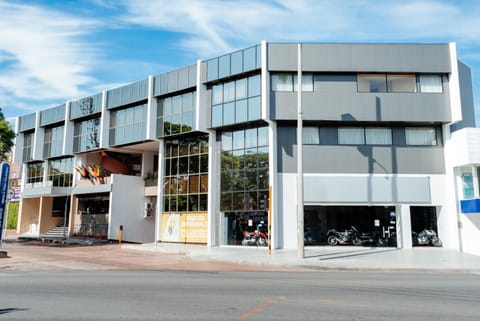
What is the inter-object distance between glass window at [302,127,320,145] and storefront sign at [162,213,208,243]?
8.43 meters

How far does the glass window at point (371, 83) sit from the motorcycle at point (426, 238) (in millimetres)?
8806

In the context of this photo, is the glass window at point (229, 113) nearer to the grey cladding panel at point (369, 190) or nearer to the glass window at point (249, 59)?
the glass window at point (249, 59)

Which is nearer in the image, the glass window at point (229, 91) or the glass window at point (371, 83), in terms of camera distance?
the glass window at point (371, 83)

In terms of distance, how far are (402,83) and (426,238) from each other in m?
9.36

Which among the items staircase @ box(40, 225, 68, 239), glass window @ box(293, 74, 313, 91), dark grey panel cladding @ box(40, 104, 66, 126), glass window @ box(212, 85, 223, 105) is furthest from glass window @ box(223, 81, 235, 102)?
staircase @ box(40, 225, 68, 239)

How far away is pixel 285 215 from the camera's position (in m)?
24.8

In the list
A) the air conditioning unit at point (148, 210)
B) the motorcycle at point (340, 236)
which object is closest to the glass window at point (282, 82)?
the motorcycle at point (340, 236)

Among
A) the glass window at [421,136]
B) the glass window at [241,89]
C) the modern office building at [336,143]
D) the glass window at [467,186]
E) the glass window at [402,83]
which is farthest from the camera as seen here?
the glass window at [241,89]

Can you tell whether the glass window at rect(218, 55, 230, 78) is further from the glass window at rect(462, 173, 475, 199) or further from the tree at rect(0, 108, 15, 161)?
the glass window at rect(462, 173, 475, 199)

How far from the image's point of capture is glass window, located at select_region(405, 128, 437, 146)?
82.9ft

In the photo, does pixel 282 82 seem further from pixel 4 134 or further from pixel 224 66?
pixel 4 134

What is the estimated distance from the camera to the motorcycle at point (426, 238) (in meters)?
24.3

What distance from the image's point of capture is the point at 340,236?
977 inches

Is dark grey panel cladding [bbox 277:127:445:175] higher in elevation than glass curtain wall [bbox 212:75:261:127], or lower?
lower
